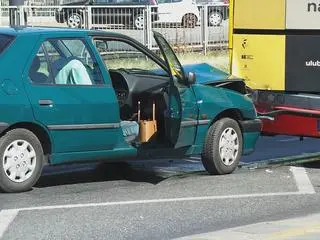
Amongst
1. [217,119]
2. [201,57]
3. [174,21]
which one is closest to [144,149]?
[217,119]

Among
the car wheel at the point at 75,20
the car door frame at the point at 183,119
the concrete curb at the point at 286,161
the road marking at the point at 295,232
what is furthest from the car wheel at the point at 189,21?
the road marking at the point at 295,232

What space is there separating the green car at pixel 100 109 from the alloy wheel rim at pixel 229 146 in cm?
1

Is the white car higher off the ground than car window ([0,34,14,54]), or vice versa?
the white car

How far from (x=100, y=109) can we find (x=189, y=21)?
12932mm

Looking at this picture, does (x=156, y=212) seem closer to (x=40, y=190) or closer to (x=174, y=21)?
(x=40, y=190)

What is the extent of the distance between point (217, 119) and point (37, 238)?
344 cm

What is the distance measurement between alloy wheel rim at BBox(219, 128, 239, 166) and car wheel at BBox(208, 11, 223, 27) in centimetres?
1184

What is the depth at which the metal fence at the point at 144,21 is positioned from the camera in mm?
18766

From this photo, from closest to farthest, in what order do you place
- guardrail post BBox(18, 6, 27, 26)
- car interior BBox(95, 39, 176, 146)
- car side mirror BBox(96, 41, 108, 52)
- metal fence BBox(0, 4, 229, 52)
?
car interior BBox(95, 39, 176, 146)
car side mirror BBox(96, 41, 108, 52)
guardrail post BBox(18, 6, 27, 26)
metal fence BBox(0, 4, 229, 52)

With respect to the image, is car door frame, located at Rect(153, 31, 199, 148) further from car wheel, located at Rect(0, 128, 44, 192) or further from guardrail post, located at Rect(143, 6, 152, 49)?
guardrail post, located at Rect(143, 6, 152, 49)

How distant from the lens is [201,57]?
20188mm

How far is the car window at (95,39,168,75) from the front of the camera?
8.88 m

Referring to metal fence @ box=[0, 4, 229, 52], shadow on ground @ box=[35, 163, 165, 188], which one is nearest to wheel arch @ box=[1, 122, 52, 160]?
shadow on ground @ box=[35, 163, 165, 188]

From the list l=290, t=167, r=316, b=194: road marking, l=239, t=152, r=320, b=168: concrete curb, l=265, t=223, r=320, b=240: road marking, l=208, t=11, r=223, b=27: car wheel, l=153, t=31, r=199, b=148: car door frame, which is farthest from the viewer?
l=208, t=11, r=223, b=27: car wheel
